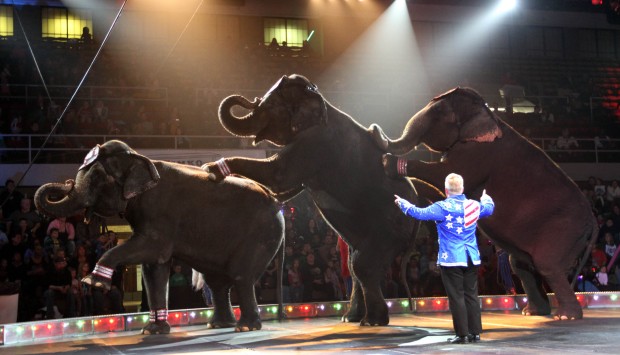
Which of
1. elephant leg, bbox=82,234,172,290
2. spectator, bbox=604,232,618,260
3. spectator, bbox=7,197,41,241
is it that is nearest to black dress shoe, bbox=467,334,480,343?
elephant leg, bbox=82,234,172,290

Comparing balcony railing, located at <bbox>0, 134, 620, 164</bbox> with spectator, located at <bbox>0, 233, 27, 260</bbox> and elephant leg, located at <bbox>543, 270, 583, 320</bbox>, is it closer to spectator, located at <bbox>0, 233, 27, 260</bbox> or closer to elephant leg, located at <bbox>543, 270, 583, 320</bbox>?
spectator, located at <bbox>0, 233, 27, 260</bbox>

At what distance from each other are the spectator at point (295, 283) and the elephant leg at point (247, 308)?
5.33 m

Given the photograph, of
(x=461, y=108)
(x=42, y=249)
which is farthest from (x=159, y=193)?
(x=42, y=249)

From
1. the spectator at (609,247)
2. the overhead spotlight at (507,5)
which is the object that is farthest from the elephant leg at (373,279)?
the overhead spotlight at (507,5)

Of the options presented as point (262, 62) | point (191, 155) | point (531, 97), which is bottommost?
point (191, 155)

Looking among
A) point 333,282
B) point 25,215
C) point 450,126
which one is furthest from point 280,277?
point 25,215

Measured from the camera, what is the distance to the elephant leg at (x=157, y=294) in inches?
284

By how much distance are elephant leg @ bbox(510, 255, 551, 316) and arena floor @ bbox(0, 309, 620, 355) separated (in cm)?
19

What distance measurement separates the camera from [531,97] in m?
23.3

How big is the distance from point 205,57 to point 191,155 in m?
8.20

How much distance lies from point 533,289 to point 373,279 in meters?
1.83

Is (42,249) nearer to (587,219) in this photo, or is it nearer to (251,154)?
(251,154)

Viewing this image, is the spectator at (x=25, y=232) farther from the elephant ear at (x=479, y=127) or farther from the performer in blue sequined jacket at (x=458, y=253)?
the performer in blue sequined jacket at (x=458, y=253)

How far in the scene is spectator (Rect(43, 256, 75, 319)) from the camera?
1112 cm
